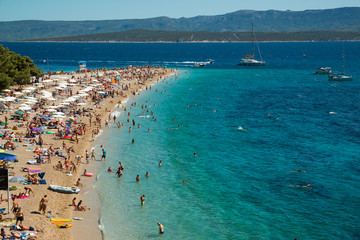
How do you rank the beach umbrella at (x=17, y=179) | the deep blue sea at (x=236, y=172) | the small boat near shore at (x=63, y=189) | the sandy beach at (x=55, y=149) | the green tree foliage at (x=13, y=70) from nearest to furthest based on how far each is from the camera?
the sandy beach at (x=55, y=149)
the deep blue sea at (x=236, y=172)
the beach umbrella at (x=17, y=179)
the small boat near shore at (x=63, y=189)
the green tree foliage at (x=13, y=70)

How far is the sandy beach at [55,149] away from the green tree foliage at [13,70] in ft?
7.38

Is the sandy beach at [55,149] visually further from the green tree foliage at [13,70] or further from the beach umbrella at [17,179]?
the green tree foliage at [13,70]

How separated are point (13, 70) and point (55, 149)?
29636 mm

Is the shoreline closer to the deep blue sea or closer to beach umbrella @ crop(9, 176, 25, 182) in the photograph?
the deep blue sea

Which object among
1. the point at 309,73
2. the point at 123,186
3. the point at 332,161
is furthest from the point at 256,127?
the point at 309,73

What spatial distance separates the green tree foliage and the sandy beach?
225 centimetres

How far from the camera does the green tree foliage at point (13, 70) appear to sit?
52.7m

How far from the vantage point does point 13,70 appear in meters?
58.4

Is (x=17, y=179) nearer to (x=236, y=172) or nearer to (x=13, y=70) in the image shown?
(x=236, y=172)

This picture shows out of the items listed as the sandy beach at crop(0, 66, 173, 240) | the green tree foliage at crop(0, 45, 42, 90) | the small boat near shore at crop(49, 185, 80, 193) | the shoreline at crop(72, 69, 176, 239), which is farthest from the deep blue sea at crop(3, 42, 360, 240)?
the green tree foliage at crop(0, 45, 42, 90)

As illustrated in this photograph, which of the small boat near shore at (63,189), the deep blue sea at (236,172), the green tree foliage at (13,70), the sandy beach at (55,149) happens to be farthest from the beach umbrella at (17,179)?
the green tree foliage at (13,70)

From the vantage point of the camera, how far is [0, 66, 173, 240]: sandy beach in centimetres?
2188

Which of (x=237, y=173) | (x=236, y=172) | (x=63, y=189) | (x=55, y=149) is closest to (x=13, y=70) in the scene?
(x=55, y=149)

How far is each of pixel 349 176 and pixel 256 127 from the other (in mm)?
17376
